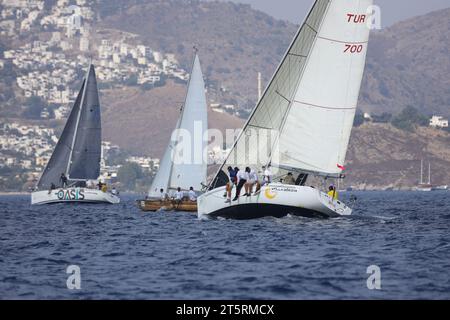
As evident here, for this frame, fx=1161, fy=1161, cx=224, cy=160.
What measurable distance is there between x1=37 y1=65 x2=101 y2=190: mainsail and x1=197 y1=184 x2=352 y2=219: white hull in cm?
3441

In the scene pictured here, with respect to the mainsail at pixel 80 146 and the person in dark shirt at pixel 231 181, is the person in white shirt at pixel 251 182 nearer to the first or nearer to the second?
the person in dark shirt at pixel 231 181

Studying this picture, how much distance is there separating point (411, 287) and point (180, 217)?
2790cm

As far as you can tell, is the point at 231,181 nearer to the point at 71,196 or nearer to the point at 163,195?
the point at 163,195

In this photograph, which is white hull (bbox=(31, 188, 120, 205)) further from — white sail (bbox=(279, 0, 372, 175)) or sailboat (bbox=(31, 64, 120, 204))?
white sail (bbox=(279, 0, 372, 175))

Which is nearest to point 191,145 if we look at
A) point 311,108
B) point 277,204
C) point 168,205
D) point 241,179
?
point 168,205

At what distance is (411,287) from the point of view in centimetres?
2586

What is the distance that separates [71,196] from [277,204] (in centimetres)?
3727

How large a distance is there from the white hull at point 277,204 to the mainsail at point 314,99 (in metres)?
1.06

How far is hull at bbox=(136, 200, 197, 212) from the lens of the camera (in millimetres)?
58719

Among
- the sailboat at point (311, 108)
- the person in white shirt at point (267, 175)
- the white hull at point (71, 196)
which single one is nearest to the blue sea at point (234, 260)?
the person in white shirt at point (267, 175)

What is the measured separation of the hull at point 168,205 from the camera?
5872 cm

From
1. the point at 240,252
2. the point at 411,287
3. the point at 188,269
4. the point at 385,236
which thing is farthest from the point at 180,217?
the point at 411,287

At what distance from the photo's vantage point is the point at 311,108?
144 ft

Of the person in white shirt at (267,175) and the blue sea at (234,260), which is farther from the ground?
the person in white shirt at (267,175)
